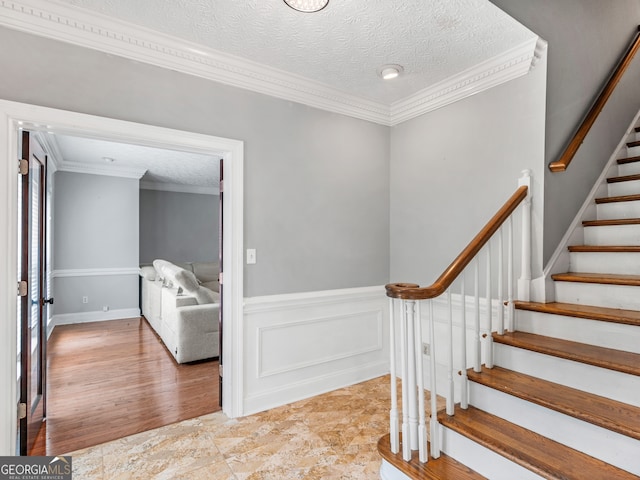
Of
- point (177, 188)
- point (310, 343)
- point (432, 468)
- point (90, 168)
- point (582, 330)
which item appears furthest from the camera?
point (177, 188)

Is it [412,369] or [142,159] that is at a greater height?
[142,159]

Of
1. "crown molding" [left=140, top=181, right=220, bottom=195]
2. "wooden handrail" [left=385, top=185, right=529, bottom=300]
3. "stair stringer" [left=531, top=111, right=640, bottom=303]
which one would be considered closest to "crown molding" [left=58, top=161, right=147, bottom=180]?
"crown molding" [left=140, top=181, right=220, bottom=195]

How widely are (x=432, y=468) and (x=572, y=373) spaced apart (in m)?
0.85

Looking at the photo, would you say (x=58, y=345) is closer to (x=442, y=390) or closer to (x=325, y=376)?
(x=325, y=376)

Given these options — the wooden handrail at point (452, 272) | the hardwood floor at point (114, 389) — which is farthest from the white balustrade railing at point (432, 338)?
the hardwood floor at point (114, 389)

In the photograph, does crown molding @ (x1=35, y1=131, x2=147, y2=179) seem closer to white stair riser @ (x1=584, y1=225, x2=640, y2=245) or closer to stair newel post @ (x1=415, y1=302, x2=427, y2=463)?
stair newel post @ (x1=415, y1=302, x2=427, y2=463)

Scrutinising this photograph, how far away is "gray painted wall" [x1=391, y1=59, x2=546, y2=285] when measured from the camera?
235 centimetres

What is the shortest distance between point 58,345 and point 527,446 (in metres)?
5.07

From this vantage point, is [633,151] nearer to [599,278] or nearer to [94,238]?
[599,278]

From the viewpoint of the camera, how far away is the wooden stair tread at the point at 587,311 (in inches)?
70.4

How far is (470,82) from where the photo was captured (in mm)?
2650

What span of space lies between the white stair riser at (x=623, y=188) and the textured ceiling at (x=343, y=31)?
1.40 metres

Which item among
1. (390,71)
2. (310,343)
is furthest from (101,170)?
(390,71)

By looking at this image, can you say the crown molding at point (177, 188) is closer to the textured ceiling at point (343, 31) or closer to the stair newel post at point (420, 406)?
the textured ceiling at point (343, 31)
